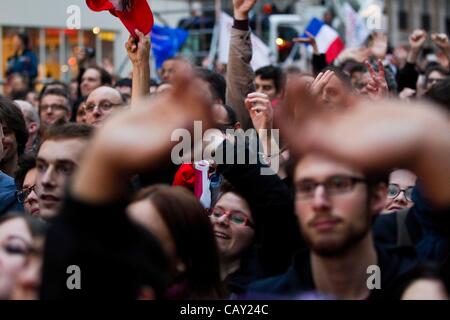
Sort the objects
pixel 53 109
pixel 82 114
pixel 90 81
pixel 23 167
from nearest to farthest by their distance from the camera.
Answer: pixel 23 167, pixel 82 114, pixel 53 109, pixel 90 81

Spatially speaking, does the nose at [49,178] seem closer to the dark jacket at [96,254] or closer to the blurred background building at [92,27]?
the dark jacket at [96,254]

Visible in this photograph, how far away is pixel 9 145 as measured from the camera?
22.9 feet

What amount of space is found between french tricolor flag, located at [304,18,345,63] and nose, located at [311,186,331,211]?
8905mm

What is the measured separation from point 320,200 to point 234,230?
165cm

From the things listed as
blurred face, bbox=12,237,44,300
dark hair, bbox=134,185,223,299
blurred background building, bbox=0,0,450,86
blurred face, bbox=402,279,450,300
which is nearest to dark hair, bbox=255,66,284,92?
dark hair, bbox=134,185,223,299

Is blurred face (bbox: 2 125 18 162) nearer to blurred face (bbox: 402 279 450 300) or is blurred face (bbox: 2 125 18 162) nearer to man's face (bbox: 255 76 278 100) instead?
man's face (bbox: 255 76 278 100)

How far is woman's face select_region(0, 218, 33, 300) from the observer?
3197 millimetres

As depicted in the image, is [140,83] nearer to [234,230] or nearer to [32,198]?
[32,198]

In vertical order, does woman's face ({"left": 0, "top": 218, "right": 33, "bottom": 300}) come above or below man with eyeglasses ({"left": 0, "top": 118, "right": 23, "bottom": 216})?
below

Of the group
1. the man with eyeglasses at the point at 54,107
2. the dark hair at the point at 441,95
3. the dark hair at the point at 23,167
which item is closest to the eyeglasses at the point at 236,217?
the dark hair at the point at 441,95

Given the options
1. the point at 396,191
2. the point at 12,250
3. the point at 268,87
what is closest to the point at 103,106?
the point at 268,87

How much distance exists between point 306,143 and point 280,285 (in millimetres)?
1008

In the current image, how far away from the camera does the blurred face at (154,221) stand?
11.5 ft
